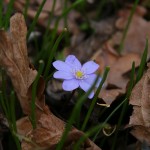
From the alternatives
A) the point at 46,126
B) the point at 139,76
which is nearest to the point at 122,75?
the point at 139,76

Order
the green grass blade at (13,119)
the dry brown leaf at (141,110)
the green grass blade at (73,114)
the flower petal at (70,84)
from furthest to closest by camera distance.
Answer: the dry brown leaf at (141,110) → the flower petal at (70,84) → the green grass blade at (13,119) → the green grass blade at (73,114)

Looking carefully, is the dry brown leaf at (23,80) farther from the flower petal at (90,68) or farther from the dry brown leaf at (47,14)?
the dry brown leaf at (47,14)

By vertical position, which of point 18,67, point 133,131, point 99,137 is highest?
point 18,67

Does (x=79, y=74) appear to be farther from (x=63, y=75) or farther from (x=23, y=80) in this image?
(x=23, y=80)

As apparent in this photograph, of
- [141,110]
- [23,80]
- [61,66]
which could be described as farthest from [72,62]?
[141,110]

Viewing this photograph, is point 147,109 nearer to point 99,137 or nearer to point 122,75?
point 99,137

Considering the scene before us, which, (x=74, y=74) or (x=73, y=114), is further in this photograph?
(x=74, y=74)

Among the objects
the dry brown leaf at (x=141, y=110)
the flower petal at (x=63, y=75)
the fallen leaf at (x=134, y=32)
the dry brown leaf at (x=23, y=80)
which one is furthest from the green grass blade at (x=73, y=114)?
the fallen leaf at (x=134, y=32)
